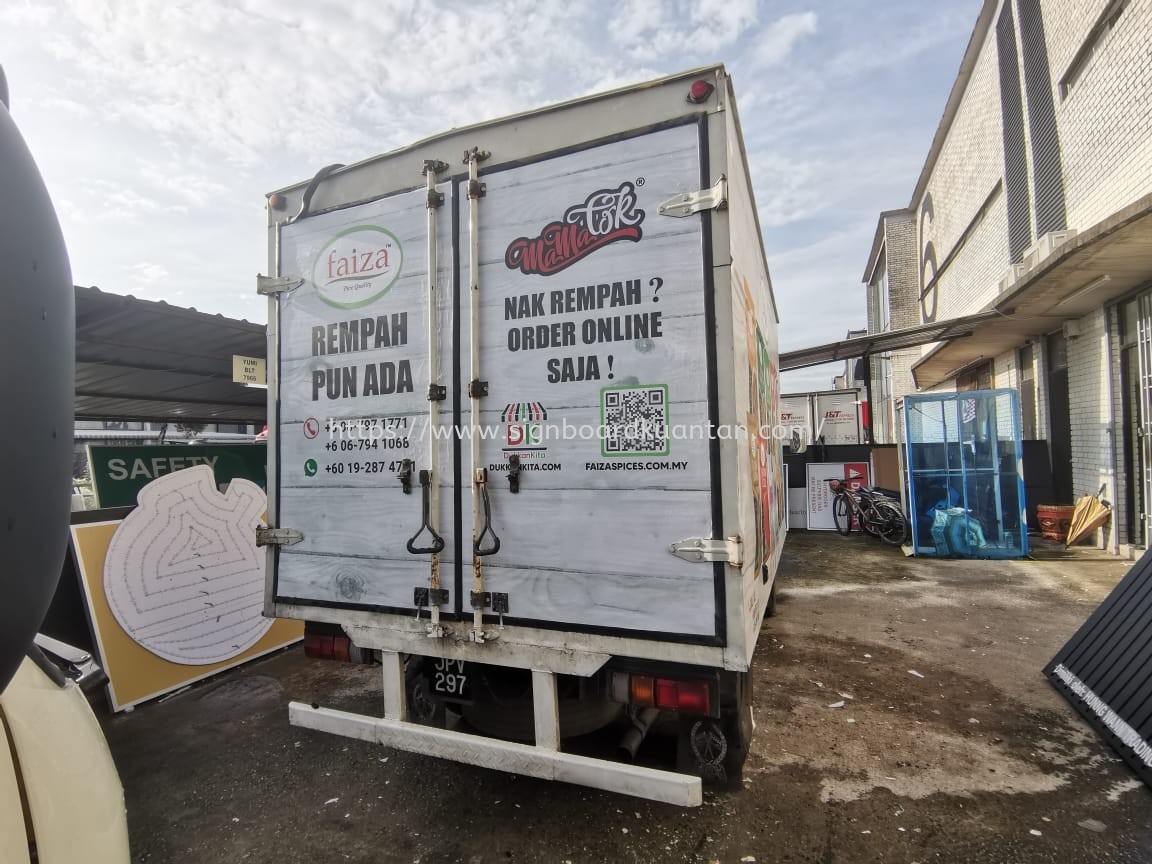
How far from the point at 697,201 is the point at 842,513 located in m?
10.8

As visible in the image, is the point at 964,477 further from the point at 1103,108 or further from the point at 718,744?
the point at 718,744

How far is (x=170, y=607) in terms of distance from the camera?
4.56 metres

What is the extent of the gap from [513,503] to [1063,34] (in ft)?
40.8

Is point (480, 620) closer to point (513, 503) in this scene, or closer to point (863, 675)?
point (513, 503)

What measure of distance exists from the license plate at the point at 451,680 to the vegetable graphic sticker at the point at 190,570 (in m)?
2.94

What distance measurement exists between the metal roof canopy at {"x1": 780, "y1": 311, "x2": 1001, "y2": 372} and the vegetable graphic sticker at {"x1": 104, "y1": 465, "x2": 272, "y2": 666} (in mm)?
11045

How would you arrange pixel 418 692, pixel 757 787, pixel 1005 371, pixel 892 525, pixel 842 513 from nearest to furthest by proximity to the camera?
1. pixel 418 692
2. pixel 757 787
3. pixel 892 525
4. pixel 842 513
5. pixel 1005 371

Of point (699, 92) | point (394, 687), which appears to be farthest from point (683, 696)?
point (699, 92)

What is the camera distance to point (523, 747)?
253 centimetres

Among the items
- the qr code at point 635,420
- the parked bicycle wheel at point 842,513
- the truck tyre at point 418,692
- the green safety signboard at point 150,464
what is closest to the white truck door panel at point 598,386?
the qr code at point 635,420

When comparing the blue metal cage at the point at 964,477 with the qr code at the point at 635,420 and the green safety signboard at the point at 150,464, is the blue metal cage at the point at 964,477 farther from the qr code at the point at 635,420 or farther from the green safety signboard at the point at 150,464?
the green safety signboard at the point at 150,464

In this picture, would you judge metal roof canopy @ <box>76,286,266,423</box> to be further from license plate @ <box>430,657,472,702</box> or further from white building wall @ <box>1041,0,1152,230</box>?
white building wall @ <box>1041,0,1152,230</box>

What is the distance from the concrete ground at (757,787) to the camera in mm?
2654

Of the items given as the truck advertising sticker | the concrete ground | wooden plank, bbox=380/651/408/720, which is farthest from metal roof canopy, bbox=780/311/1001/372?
wooden plank, bbox=380/651/408/720
